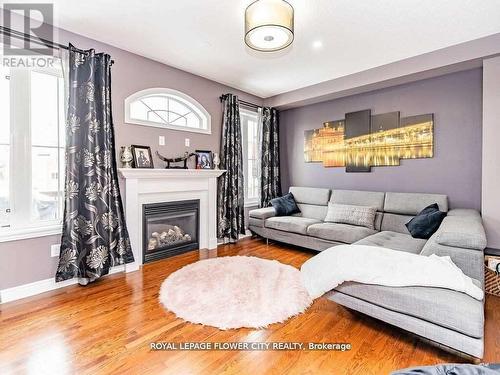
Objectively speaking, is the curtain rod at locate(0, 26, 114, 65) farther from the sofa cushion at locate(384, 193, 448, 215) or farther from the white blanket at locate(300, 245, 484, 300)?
the sofa cushion at locate(384, 193, 448, 215)

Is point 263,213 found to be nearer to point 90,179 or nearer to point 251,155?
point 251,155

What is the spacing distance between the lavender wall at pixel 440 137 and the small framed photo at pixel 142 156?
304 cm

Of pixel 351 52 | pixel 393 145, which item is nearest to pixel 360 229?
pixel 393 145

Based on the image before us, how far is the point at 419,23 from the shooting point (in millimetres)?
2588

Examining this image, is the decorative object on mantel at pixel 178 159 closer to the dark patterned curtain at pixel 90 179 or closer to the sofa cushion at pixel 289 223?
the dark patterned curtain at pixel 90 179

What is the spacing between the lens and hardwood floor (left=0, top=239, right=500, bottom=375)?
5.35 ft

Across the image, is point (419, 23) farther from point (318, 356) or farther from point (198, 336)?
point (198, 336)

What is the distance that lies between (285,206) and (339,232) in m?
1.24

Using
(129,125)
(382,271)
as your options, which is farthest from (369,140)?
(129,125)

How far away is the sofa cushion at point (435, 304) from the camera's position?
152 centimetres

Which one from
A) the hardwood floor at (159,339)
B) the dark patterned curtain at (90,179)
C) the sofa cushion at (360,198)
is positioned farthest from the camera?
the sofa cushion at (360,198)

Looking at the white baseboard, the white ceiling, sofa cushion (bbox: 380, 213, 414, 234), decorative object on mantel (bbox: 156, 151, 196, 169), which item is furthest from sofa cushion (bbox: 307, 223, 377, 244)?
the white baseboard

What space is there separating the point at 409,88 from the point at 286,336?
372cm

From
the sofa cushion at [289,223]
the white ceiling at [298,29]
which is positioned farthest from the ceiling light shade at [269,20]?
the sofa cushion at [289,223]
